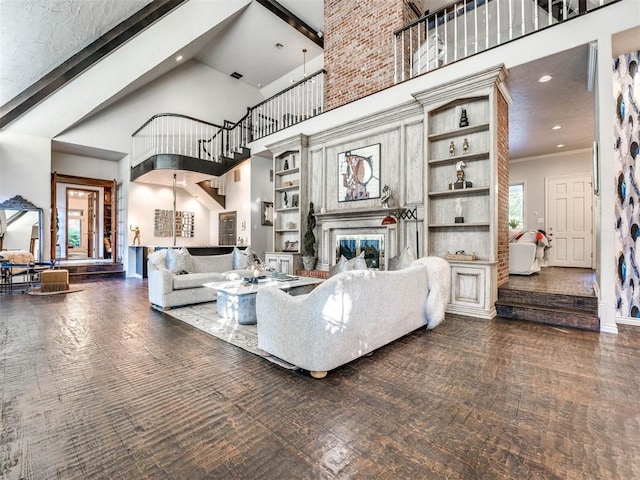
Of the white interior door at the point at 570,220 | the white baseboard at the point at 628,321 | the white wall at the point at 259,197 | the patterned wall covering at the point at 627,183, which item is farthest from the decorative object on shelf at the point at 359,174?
the white interior door at the point at 570,220

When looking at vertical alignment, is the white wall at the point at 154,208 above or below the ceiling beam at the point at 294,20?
below

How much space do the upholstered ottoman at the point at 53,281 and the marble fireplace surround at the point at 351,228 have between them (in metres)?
5.26

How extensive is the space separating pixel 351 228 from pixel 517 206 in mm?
5533

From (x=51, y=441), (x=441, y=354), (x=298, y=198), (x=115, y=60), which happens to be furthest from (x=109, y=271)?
(x=441, y=354)

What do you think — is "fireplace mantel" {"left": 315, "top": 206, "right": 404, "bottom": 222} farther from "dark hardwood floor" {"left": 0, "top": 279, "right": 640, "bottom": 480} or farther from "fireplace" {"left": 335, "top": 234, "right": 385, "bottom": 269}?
"dark hardwood floor" {"left": 0, "top": 279, "right": 640, "bottom": 480}

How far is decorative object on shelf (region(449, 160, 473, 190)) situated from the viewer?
4461mm

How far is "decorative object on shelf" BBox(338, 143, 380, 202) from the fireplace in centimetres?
75

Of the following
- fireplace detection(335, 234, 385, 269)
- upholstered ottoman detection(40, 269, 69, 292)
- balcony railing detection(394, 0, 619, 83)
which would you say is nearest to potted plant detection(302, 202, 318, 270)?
fireplace detection(335, 234, 385, 269)

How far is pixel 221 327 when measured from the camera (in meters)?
3.60

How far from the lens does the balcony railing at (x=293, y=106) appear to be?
7.32 metres

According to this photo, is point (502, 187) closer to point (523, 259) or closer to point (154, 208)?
point (523, 259)

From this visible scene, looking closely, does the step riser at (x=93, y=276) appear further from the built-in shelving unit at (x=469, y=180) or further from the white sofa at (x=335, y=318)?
the built-in shelving unit at (x=469, y=180)

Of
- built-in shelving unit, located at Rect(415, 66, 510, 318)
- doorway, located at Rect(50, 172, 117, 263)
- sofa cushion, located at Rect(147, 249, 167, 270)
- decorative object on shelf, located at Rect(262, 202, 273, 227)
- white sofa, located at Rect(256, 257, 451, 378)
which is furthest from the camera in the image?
doorway, located at Rect(50, 172, 117, 263)

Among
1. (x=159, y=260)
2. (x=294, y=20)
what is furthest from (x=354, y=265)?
(x=294, y=20)
